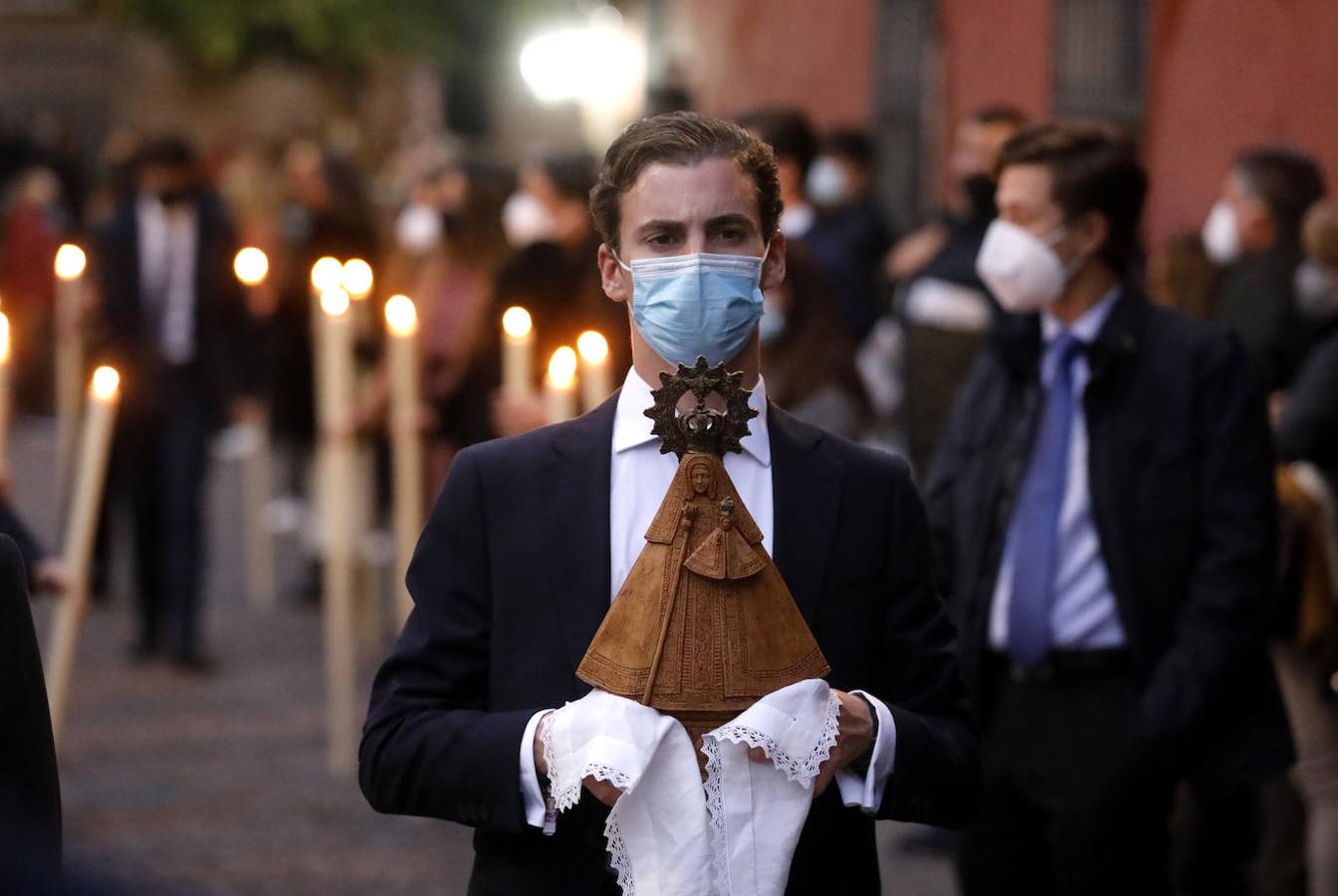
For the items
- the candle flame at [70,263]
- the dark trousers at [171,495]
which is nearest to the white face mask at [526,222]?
the candle flame at [70,263]

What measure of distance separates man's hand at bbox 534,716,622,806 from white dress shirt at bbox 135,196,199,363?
7.96 meters

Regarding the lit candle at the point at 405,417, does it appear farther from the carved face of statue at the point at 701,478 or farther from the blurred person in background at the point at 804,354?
the carved face of statue at the point at 701,478

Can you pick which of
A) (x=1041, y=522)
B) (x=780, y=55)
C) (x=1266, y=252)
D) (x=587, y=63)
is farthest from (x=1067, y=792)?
(x=587, y=63)

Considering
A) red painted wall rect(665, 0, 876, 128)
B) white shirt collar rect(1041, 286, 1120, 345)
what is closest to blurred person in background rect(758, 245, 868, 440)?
white shirt collar rect(1041, 286, 1120, 345)

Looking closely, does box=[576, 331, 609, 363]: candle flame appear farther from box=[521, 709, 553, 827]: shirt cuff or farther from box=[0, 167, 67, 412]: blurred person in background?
box=[0, 167, 67, 412]: blurred person in background

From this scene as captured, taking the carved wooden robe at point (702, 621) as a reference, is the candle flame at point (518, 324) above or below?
above

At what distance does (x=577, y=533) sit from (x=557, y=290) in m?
5.15

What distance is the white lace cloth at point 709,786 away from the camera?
2.79 m

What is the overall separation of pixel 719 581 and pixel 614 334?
14.5ft

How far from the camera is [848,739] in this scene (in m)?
2.93

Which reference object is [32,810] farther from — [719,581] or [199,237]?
[199,237]

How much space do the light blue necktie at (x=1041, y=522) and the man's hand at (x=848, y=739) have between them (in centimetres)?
183

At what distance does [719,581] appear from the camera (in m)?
2.87

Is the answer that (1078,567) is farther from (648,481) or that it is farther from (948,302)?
(948,302)
